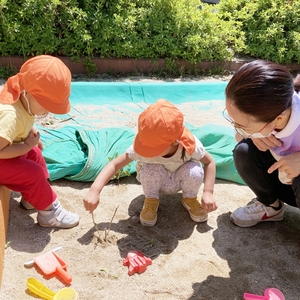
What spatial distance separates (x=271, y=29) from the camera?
558 cm

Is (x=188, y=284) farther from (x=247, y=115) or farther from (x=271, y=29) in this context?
(x=271, y=29)

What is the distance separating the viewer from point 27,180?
2.23 metres

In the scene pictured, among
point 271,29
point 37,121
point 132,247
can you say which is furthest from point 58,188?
point 271,29

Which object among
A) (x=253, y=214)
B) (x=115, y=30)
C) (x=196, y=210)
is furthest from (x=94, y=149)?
(x=115, y=30)

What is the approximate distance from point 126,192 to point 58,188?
45 centimetres

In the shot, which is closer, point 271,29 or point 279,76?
point 279,76

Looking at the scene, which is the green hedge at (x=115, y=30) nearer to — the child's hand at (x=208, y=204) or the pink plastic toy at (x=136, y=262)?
the child's hand at (x=208, y=204)

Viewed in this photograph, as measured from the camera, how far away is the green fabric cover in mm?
2795

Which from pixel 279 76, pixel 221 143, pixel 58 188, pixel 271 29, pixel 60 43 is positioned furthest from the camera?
pixel 271 29

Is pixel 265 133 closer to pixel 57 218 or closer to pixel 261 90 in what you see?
pixel 261 90

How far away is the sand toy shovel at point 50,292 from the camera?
1892 millimetres

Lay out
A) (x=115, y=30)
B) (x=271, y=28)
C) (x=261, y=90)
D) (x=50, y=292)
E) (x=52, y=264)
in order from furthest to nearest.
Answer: (x=271, y=28) → (x=115, y=30) → (x=52, y=264) → (x=50, y=292) → (x=261, y=90)

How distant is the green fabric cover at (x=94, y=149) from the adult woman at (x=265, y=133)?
0.50m

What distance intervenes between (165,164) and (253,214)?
614 millimetres
